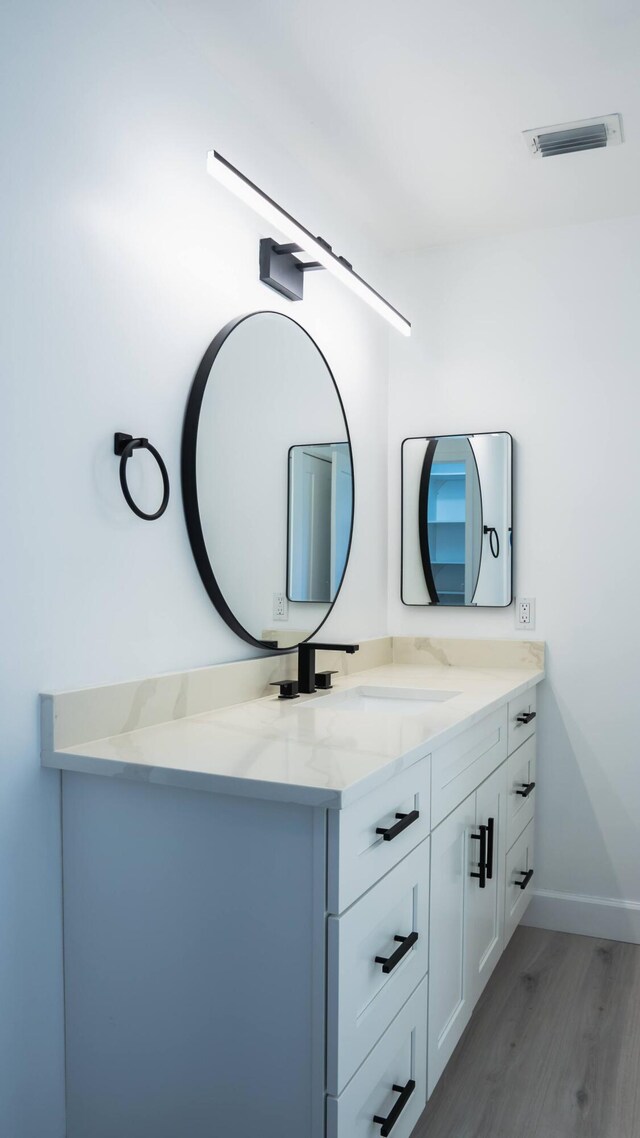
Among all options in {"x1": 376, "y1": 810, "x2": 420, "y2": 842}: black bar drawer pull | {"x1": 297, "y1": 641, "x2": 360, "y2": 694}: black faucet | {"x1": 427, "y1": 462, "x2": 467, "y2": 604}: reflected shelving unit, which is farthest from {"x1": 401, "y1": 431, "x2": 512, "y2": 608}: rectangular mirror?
{"x1": 376, "y1": 810, "x2": 420, "y2": 842}: black bar drawer pull

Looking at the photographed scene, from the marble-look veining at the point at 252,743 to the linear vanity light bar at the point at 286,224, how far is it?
3.32ft

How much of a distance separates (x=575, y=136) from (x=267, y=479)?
4.18 ft

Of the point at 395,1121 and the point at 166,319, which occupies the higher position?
the point at 166,319

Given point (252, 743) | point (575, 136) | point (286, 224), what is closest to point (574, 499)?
point (575, 136)

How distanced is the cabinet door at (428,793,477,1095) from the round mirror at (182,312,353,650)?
664mm

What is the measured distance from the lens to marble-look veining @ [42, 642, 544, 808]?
4.28 ft

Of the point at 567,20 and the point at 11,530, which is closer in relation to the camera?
the point at 11,530

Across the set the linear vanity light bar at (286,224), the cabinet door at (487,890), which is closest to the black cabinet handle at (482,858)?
the cabinet door at (487,890)

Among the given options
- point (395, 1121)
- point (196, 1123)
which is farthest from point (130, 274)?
point (395, 1121)

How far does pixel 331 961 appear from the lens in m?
1.24

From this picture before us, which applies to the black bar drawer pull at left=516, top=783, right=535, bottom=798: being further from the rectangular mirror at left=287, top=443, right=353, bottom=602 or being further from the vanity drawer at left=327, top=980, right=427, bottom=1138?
the vanity drawer at left=327, top=980, right=427, bottom=1138

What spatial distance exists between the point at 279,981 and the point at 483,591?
6.16 ft

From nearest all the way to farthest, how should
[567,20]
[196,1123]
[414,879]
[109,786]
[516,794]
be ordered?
[196,1123] < [109,786] < [414,879] < [567,20] < [516,794]

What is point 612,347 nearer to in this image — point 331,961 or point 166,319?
point 166,319
